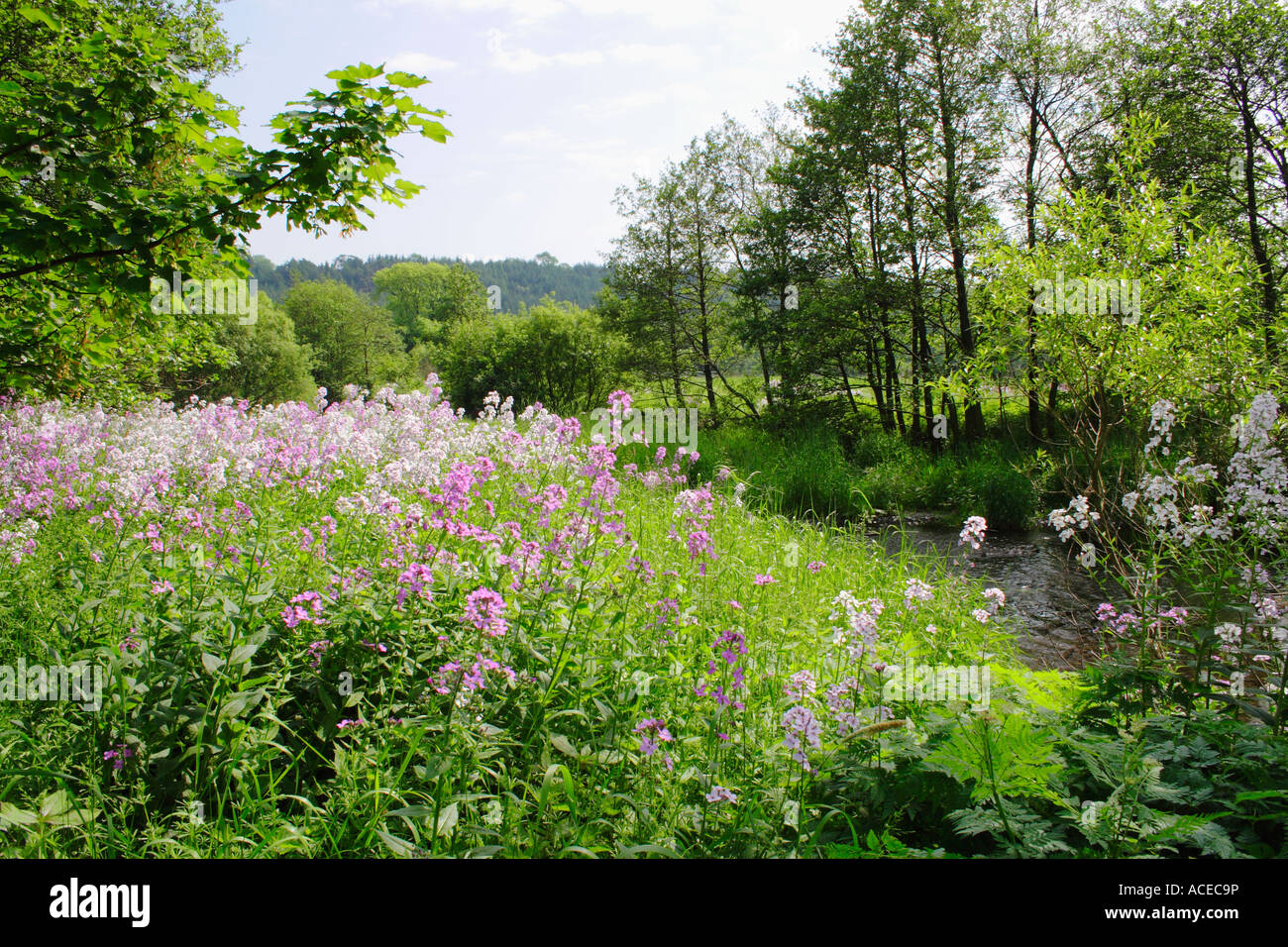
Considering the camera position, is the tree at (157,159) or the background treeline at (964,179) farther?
the background treeline at (964,179)

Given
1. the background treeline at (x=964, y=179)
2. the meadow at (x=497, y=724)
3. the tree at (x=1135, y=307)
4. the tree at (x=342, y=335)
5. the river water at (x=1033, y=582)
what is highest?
the tree at (x=342, y=335)

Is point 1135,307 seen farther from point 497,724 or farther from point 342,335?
point 342,335

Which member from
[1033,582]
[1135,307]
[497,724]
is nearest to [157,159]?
[497,724]

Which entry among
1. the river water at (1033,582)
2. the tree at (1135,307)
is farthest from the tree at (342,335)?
the tree at (1135,307)

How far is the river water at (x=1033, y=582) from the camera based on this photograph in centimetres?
586

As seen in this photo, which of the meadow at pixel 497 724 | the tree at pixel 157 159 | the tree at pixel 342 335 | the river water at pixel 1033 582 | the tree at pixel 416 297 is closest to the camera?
the meadow at pixel 497 724

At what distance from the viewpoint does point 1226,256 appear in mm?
5641

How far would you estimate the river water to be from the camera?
5.86 meters

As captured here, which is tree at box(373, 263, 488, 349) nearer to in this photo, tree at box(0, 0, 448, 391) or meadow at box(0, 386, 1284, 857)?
tree at box(0, 0, 448, 391)

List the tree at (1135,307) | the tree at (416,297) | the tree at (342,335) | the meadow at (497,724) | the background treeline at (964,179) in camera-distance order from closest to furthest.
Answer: the meadow at (497,724)
the tree at (1135,307)
the background treeline at (964,179)
the tree at (342,335)
the tree at (416,297)

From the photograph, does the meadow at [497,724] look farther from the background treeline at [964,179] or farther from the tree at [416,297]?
the tree at [416,297]

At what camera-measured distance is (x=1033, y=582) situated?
780 centimetres

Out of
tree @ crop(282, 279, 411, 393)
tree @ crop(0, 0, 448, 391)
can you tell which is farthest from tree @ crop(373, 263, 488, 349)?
tree @ crop(0, 0, 448, 391)
